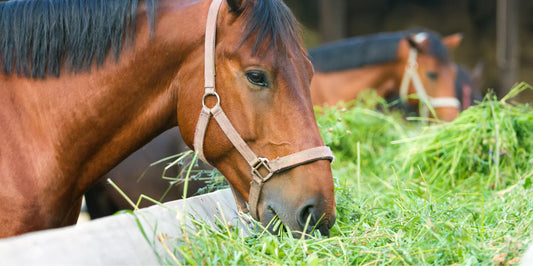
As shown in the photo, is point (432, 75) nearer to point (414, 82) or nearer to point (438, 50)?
point (414, 82)

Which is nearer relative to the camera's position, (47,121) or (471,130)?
(47,121)

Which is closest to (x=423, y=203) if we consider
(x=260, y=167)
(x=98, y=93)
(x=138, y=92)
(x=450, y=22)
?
(x=260, y=167)

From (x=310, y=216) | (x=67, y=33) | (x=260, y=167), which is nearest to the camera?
(x=310, y=216)

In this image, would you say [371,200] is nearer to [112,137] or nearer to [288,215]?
[288,215]

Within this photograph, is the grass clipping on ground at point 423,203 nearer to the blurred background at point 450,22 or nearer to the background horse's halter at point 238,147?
the background horse's halter at point 238,147

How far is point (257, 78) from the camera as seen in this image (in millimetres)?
1655

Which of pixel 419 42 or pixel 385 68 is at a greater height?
pixel 419 42

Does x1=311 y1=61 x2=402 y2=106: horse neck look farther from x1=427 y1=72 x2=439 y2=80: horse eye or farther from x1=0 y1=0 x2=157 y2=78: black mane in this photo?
x1=0 y1=0 x2=157 y2=78: black mane

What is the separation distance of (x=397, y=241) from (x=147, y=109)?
99 cm

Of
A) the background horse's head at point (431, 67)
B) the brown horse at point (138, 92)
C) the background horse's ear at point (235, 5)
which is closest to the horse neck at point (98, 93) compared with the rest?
the brown horse at point (138, 92)

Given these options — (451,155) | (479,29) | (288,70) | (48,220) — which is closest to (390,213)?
(288,70)

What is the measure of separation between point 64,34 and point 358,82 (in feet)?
12.8

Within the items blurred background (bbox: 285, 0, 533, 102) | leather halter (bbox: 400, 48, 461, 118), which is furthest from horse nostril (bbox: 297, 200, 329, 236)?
blurred background (bbox: 285, 0, 533, 102)

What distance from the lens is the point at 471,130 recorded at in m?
2.72
